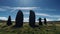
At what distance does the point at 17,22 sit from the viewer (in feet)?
193

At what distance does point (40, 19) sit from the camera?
7012 centimetres

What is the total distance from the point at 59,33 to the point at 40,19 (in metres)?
51.7

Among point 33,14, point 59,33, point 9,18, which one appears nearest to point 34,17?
point 33,14

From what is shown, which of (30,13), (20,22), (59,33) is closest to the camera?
(59,33)

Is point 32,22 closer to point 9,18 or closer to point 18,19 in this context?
point 18,19

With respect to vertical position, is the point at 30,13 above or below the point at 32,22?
above

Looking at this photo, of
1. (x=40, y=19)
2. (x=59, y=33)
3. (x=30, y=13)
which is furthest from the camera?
(x=40, y=19)

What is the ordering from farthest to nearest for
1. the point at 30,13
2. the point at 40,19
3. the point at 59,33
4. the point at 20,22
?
the point at 40,19, the point at 30,13, the point at 20,22, the point at 59,33

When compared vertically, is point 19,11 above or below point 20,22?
above

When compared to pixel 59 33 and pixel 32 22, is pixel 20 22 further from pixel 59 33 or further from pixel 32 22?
pixel 59 33

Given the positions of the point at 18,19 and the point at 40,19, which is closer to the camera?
the point at 18,19

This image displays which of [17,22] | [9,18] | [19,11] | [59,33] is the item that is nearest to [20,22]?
[17,22]

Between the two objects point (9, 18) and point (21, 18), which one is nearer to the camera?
point (21, 18)

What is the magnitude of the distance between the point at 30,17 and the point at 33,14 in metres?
1.87
